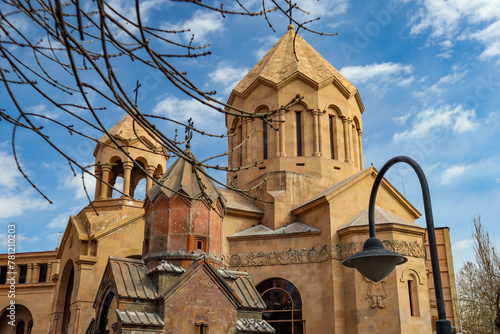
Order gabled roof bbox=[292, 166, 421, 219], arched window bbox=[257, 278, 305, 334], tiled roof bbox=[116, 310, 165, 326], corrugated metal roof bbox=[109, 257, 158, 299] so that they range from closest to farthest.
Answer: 1. tiled roof bbox=[116, 310, 165, 326]
2. corrugated metal roof bbox=[109, 257, 158, 299]
3. arched window bbox=[257, 278, 305, 334]
4. gabled roof bbox=[292, 166, 421, 219]

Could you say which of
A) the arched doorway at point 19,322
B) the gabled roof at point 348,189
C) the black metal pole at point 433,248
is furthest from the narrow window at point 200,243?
the arched doorway at point 19,322

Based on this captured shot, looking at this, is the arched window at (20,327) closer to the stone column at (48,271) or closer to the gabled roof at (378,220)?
the stone column at (48,271)

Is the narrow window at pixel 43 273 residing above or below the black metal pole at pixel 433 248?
above

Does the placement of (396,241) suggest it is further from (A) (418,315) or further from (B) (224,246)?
(B) (224,246)

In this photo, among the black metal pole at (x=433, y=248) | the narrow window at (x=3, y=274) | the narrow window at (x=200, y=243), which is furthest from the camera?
the narrow window at (x=3, y=274)

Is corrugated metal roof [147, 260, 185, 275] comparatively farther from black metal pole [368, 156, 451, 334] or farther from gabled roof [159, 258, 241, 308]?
black metal pole [368, 156, 451, 334]

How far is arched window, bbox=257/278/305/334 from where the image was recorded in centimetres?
1304

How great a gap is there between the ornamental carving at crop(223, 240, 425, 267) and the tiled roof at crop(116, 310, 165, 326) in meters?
4.91

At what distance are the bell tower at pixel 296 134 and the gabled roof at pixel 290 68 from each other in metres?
0.04

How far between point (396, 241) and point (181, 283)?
20.0ft

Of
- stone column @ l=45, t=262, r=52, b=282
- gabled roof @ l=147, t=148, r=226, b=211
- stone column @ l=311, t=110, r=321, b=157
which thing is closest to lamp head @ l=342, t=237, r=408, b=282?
gabled roof @ l=147, t=148, r=226, b=211

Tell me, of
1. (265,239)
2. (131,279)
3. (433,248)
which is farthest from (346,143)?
(433,248)

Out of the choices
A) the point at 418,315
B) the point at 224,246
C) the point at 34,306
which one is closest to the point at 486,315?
the point at 418,315

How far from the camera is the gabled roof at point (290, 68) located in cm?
1730
